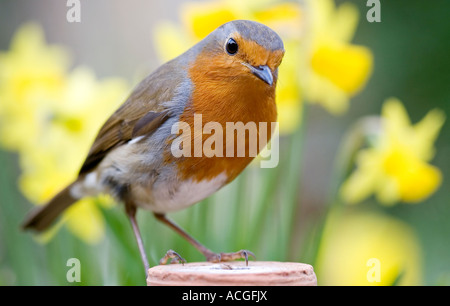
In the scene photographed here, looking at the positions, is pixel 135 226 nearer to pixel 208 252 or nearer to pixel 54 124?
pixel 208 252

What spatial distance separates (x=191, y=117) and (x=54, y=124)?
830 millimetres

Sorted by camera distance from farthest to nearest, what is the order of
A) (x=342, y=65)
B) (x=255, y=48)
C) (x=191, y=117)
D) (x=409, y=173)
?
(x=342, y=65) → (x=409, y=173) → (x=191, y=117) → (x=255, y=48)

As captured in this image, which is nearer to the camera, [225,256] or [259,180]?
[225,256]

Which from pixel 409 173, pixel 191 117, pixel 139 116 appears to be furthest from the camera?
pixel 409 173

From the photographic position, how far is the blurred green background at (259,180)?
2.32m

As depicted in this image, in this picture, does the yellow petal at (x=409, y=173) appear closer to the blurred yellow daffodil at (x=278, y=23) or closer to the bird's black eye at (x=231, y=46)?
the blurred yellow daffodil at (x=278, y=23)

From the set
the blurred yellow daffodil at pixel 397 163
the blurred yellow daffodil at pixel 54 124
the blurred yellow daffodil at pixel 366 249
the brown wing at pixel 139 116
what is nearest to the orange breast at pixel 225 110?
the brown wing at pixel 139 116

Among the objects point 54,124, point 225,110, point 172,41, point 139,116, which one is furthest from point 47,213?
point 225,110

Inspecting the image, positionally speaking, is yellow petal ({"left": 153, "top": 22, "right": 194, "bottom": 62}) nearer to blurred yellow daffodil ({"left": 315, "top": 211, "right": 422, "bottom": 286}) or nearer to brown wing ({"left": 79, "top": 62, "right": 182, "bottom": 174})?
brown wing ({"left": 79, "top": 62, "right": 182, "bottom": 174})

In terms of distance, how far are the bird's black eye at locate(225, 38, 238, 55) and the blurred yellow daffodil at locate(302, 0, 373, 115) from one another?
0.64 m

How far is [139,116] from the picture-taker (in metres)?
2.05

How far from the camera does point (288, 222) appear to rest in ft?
7.47

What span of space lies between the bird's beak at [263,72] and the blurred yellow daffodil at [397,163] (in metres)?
0.69

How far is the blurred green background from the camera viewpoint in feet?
7.61
